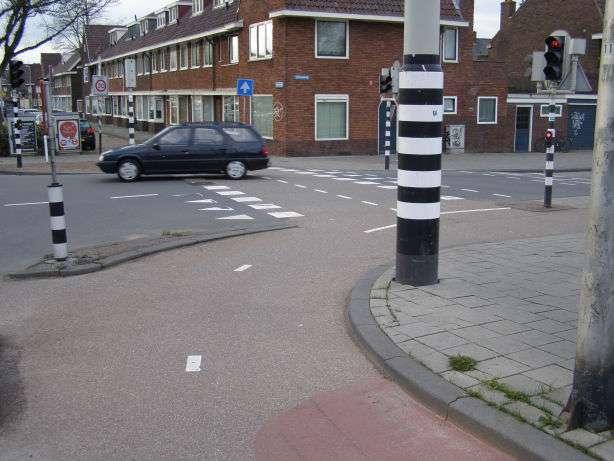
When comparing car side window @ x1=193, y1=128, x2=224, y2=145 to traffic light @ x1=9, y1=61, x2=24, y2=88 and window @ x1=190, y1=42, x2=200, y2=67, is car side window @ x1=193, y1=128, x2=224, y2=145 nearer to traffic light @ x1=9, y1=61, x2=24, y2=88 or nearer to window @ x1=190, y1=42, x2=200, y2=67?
traffic light @ x1=9, y1=61, x2=24, y2=88

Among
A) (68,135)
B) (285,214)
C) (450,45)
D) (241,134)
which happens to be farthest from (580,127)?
(285,214)

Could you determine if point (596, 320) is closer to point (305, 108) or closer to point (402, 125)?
point (402, 125)

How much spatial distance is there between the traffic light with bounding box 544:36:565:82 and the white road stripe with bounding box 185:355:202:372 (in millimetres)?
8272

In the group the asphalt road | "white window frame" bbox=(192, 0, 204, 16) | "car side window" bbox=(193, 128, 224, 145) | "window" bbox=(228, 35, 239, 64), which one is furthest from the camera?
"white window frame" bbox=(192, 0, 204, 16)

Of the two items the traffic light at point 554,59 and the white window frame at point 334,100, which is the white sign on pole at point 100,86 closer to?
the white window frame at point 334,100

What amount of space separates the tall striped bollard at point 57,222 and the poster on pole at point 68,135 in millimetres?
21486

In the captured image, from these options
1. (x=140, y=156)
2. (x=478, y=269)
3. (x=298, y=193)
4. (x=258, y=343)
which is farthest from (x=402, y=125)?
(x=140, y=156)

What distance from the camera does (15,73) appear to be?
22.1 metres

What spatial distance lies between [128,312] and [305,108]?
23.8 metres

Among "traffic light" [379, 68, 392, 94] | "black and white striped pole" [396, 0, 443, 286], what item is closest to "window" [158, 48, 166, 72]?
"traffic light" [379, 68, 392, 94]

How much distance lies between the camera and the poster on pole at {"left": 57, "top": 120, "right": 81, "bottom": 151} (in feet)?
93.8

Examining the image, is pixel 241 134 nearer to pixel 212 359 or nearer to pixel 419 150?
pixel 419 150

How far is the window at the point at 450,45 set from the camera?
108 ft

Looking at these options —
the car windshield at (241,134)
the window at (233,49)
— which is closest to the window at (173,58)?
the window at (233,49)
